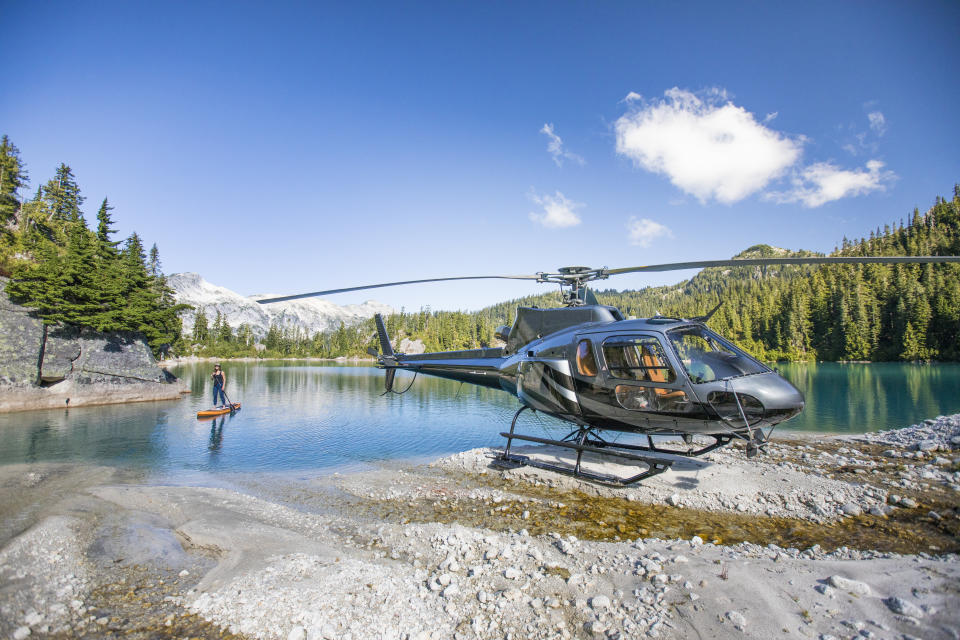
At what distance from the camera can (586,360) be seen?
7.67 metres

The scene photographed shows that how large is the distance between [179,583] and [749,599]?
640 centimetres

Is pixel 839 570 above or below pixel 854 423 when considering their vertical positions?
above

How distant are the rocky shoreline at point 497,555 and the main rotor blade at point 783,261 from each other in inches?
146

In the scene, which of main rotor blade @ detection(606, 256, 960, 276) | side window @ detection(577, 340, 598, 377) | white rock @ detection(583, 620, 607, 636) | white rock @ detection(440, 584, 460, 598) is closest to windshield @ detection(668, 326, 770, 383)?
main rotor blade @ detection(606, 256, 960, 276)

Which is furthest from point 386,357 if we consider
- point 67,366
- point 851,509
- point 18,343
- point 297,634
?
point 67,366

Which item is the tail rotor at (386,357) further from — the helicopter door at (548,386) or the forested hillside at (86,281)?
the forested hillside at (86,281)

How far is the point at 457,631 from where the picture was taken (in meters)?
3.81

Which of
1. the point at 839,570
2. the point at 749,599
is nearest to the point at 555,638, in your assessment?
the point at 749,599

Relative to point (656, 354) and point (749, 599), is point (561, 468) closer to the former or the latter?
point (656, 354)

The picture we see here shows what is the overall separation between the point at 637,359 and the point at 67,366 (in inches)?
1191

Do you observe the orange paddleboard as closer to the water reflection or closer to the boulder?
the boulder

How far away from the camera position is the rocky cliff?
20.9 m

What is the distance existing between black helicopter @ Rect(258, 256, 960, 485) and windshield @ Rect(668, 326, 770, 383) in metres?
0.01

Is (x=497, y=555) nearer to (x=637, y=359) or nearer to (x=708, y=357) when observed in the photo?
(x=637, y=359)
